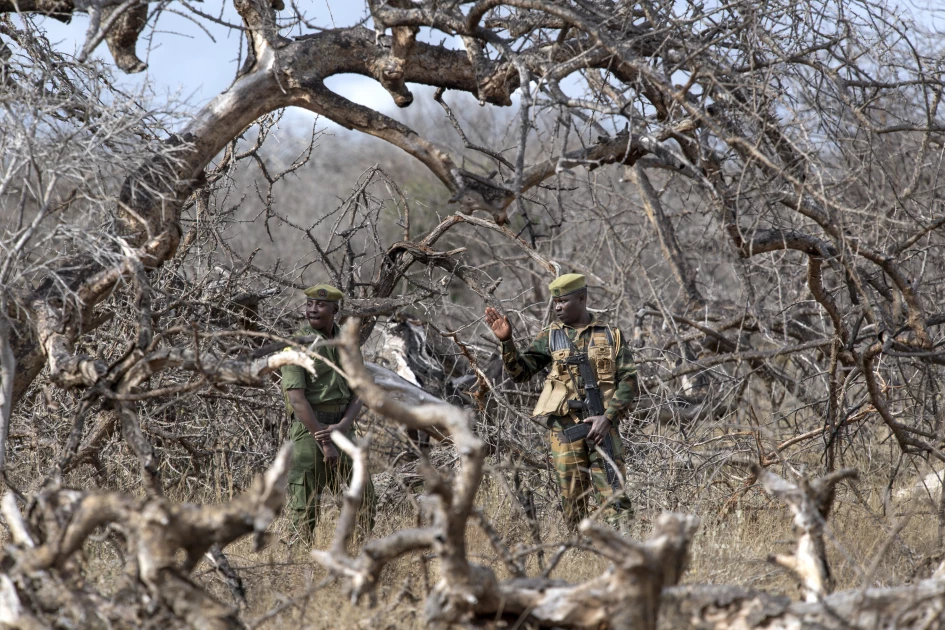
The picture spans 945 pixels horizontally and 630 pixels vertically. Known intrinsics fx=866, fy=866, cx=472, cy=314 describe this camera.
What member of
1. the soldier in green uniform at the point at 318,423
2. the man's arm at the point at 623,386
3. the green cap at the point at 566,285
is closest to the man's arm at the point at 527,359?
the green cap at the point at 566,285

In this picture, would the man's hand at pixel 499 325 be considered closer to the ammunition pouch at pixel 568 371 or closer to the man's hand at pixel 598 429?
the ammunition pouch at pixel 568 371

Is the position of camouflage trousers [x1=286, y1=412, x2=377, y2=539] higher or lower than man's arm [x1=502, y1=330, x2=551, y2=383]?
lower

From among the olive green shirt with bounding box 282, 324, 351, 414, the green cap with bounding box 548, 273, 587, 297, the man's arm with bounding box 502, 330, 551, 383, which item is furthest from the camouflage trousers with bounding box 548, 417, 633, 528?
the olive green shirt with bounding box 282, 324, 351, 414

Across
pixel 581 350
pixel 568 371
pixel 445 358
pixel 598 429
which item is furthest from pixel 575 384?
pixel 445 358

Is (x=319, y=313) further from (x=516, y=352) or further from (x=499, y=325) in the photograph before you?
(x=516, y=352)

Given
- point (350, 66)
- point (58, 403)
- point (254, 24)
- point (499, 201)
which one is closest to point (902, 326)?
point (499, 201)

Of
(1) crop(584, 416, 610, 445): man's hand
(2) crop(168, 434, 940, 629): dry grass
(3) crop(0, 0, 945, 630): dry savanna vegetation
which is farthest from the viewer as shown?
(1) crop(584, 416, 610, 445): man's hand

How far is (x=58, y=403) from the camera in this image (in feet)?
17.4

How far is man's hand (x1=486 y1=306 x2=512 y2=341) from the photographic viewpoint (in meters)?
4.71

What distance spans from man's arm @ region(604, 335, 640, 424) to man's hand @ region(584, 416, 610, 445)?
4 cm

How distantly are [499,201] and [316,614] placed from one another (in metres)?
2.17

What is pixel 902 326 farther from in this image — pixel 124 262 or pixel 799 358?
pixel 124 262

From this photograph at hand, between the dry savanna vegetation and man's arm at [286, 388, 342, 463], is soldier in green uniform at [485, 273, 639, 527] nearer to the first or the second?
the dry savanna vegetation

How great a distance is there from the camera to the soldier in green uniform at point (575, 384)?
15.4 feet
